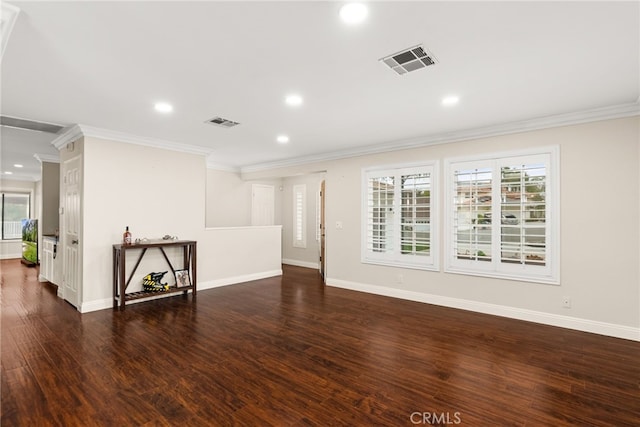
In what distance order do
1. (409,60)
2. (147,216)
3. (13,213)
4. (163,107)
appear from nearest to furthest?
(409,60) → (163,107) → (147,216) → (13,213)

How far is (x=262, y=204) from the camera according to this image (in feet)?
28.0

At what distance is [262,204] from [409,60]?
21.3 feet

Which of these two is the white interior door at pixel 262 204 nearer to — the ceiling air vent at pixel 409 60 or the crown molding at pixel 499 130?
the crown molding at pixel 499 130

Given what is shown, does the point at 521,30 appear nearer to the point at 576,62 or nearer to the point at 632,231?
the point at 576,62

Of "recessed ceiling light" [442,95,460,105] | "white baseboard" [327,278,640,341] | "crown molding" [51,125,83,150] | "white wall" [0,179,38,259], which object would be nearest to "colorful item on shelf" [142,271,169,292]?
"crown molding" [51,125,83,150]

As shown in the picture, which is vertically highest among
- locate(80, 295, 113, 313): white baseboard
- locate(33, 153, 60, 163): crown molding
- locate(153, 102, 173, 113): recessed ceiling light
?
locate(153, 102, 173, 113): recessed ceiling light

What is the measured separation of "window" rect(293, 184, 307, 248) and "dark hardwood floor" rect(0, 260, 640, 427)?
393 cm

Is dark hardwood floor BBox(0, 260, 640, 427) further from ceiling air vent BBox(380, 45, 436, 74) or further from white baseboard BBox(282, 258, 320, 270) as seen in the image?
white baseboard BBox(282, 258, 320, 270)

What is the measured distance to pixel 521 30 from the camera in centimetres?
208

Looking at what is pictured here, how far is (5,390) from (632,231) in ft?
19.5

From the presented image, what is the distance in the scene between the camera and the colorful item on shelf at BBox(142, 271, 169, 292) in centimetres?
484

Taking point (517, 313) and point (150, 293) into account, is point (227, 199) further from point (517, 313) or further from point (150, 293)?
point (517, 313)

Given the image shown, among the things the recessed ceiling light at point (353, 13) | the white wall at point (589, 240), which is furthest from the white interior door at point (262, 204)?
the recessed ceiling light at point (353, 13)

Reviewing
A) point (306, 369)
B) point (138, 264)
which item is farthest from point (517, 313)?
point (138, 264)
